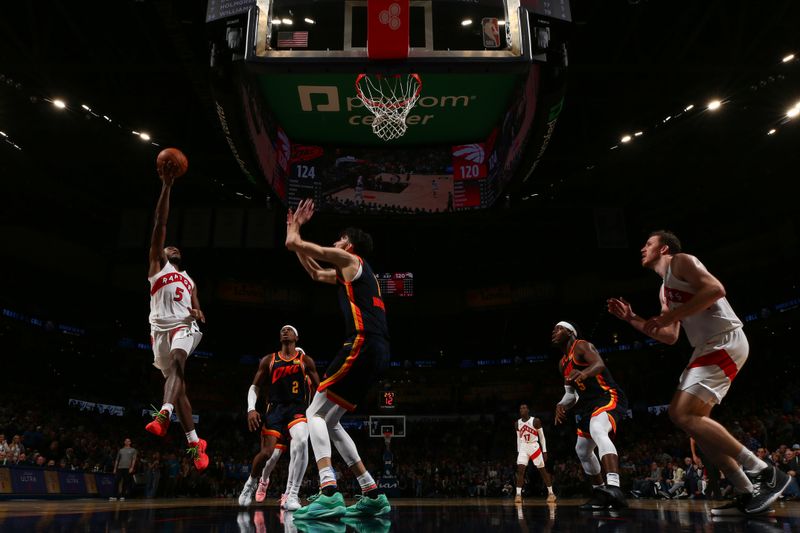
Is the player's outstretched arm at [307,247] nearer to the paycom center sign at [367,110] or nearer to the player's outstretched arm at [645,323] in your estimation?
the player's outstretched arm at [645,323]

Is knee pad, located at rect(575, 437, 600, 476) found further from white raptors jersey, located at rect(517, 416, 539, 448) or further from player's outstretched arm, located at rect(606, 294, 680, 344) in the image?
white raptors jersey, located at rect(517, 416, 539, 448)

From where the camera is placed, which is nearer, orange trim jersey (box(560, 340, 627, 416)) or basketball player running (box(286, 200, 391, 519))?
basketball player running (box(286, 200, 391, 519))

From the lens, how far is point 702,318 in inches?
177

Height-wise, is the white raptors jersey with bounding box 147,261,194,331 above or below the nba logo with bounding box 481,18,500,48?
below

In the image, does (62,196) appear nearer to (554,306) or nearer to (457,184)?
(457,184)

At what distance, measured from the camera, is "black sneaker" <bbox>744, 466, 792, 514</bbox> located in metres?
4.26

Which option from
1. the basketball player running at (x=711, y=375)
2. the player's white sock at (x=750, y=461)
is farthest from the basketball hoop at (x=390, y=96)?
the player's white sock at (x=750, y=461)

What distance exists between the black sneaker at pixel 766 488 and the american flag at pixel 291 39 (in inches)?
238

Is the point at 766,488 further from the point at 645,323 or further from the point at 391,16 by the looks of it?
the point at 391,16

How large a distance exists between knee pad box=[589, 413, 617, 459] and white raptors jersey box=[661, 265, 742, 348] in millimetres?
2086

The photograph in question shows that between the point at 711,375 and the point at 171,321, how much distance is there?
4610 millimetres

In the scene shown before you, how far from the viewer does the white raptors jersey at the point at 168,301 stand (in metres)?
5.68

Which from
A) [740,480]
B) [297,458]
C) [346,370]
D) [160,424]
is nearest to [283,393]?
[297,458]

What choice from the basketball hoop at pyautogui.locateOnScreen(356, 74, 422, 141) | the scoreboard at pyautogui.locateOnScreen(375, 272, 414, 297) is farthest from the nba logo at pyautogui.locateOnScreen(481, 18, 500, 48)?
the scoreboard at pyautogui.locateOnScreen(375, 272, 414, 297)
